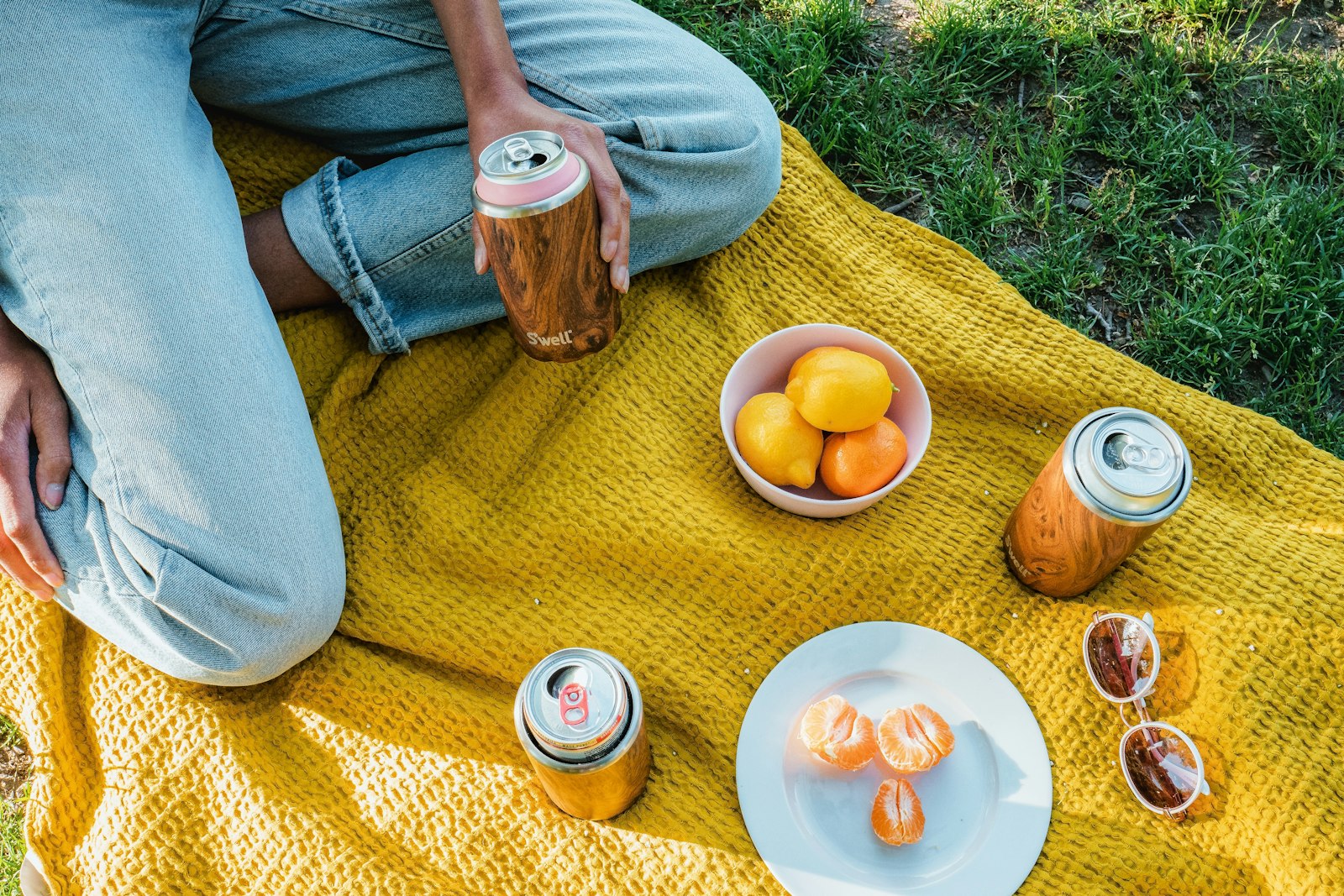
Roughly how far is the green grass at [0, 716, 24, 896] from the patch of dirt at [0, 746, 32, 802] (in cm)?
1

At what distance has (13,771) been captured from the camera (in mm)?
1456

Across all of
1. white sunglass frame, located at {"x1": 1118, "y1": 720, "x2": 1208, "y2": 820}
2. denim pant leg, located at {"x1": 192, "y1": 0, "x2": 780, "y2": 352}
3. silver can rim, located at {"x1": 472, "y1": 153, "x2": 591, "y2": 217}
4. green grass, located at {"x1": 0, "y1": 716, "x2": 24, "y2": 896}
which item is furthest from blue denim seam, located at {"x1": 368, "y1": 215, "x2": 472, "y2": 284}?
white sunglass frame, located at {"x1": 1118, "y1": 720, "x2": 1208, "y2": 820}

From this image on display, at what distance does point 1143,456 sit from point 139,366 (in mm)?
1214

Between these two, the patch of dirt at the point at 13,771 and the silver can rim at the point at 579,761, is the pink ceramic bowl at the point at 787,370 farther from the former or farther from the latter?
the patch of dirt at the point at 13,771

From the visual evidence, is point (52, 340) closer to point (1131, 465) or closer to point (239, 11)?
point (239, 11)

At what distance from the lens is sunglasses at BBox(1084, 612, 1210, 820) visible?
3.98 feet

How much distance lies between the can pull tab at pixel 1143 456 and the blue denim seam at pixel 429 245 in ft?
3.00

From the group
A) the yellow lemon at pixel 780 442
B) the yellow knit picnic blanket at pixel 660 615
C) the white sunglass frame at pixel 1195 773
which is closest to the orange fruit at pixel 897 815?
the yellow knit picnic blanket at pixel 660 615

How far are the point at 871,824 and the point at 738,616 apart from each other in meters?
0.32

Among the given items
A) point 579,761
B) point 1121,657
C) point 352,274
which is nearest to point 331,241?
point 352,274

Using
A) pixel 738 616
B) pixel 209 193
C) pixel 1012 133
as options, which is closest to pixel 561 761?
pixel 738 616

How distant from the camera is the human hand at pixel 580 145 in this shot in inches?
47.4

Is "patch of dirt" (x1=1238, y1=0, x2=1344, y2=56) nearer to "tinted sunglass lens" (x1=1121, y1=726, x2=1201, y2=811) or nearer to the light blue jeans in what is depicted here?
the light blue jeans

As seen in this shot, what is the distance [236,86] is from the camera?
1.41m
